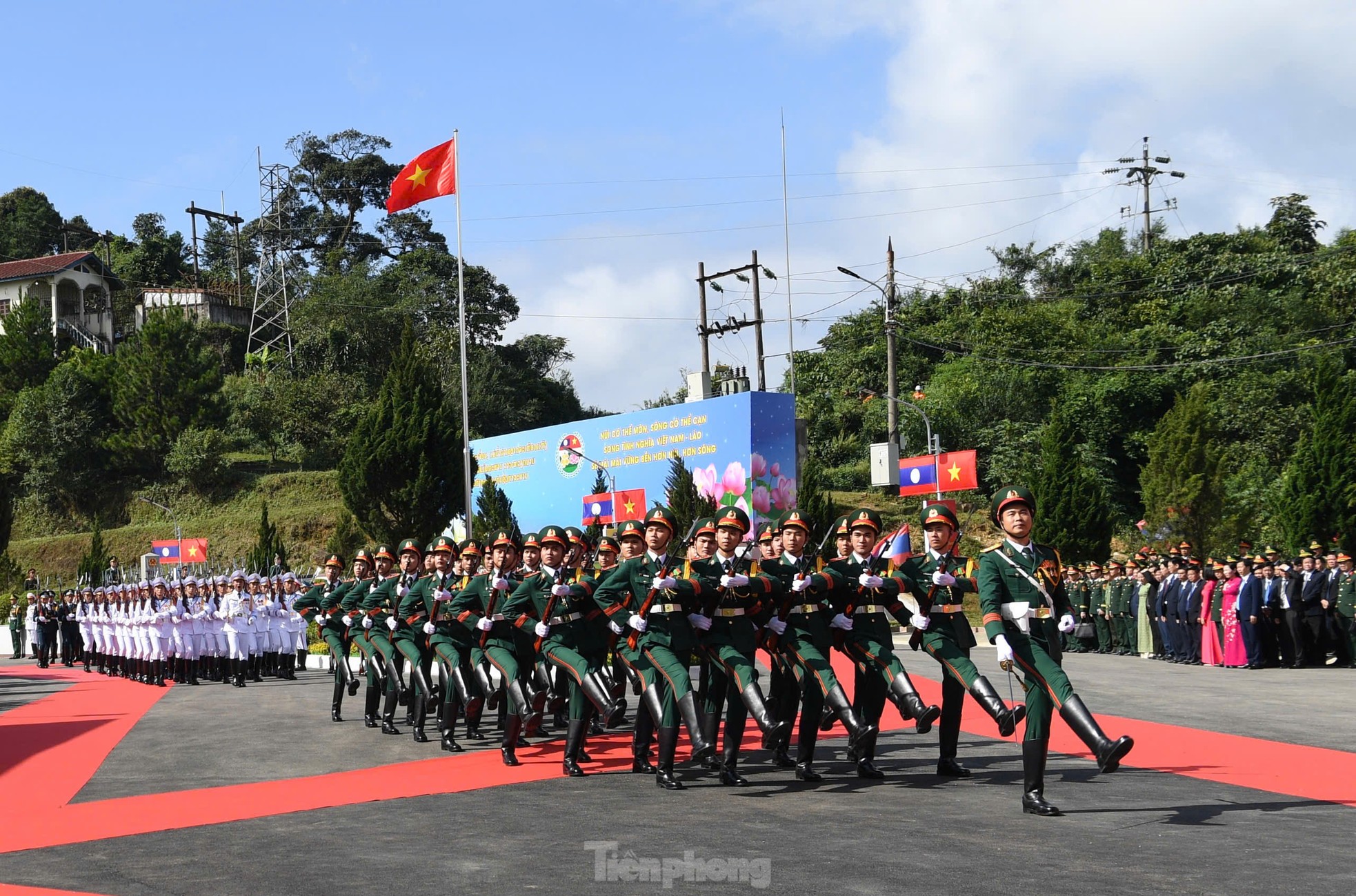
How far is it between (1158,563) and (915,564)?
17.3m

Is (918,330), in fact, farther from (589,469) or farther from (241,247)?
(241,247)

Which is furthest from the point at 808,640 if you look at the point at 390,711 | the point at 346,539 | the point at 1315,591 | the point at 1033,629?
the point at 346,539

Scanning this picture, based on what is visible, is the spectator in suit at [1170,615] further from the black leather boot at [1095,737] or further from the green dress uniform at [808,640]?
the black leather boot at [1095,737]

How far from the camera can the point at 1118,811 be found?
8148mm

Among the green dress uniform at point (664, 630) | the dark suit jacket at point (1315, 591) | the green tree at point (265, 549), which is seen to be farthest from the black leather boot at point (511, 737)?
the green tree at point (265, 549)

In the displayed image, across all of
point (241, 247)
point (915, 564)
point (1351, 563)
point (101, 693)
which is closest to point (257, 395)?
point (241, 247)

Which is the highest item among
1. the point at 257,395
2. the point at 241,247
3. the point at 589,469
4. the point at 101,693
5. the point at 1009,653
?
the point at 241,247

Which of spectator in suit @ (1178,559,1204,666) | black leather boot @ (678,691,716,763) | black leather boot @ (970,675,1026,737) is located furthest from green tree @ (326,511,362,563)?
black leather boot @ (970,675,1026,737)

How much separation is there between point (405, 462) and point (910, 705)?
112ft

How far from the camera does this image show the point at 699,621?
32.2 ft

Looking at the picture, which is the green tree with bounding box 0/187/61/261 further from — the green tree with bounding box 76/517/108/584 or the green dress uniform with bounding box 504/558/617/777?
the green dress uniform with bounding box 504/558/617/777

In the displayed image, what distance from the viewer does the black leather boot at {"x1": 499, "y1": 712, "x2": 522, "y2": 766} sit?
36.6ft

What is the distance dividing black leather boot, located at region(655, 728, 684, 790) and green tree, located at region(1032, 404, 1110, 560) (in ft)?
93.4

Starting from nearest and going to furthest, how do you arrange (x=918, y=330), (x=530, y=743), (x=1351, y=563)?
(x=530, y=743) < (x=1351, y=563) < (x=918, y=330)
